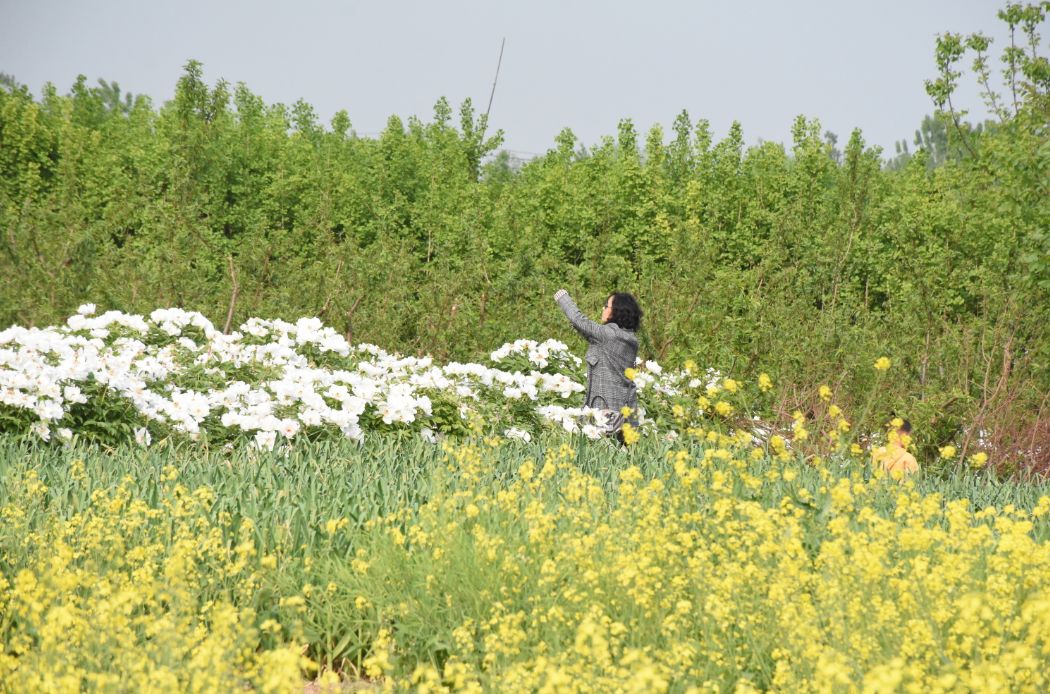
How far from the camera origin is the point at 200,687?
2803 mm

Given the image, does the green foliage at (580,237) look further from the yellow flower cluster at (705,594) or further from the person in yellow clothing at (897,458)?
the yellow flower cluster at (705,594)

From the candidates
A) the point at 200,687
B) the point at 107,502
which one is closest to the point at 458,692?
the point at 200,687

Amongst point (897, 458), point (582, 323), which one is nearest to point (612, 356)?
point (582, 323)

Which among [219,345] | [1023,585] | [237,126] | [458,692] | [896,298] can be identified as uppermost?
[237,126]

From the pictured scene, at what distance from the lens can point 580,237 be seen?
14398 mm

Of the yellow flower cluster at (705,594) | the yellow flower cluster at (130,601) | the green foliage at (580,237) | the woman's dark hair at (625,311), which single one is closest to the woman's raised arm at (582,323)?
the woman's dark hair at (625,311)

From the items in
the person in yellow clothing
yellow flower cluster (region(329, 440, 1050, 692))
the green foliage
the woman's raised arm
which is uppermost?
the green foliage

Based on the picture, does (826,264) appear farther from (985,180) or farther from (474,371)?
(474,371)

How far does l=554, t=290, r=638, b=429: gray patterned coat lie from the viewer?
23.2 feet

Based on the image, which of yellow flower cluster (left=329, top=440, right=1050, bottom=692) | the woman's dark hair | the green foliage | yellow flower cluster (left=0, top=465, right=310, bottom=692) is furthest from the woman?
yellow flower cluster (left=0, top=465, right=310, bottom=692)

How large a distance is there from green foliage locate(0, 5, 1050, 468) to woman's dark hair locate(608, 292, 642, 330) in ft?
4.53

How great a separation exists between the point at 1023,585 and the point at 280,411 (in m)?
3.97

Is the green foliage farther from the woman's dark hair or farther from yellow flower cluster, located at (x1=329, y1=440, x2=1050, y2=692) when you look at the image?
yellow flower cluster, located at (x1=329, y1=440, x2=1050, y2=692)

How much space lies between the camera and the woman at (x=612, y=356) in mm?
7074
